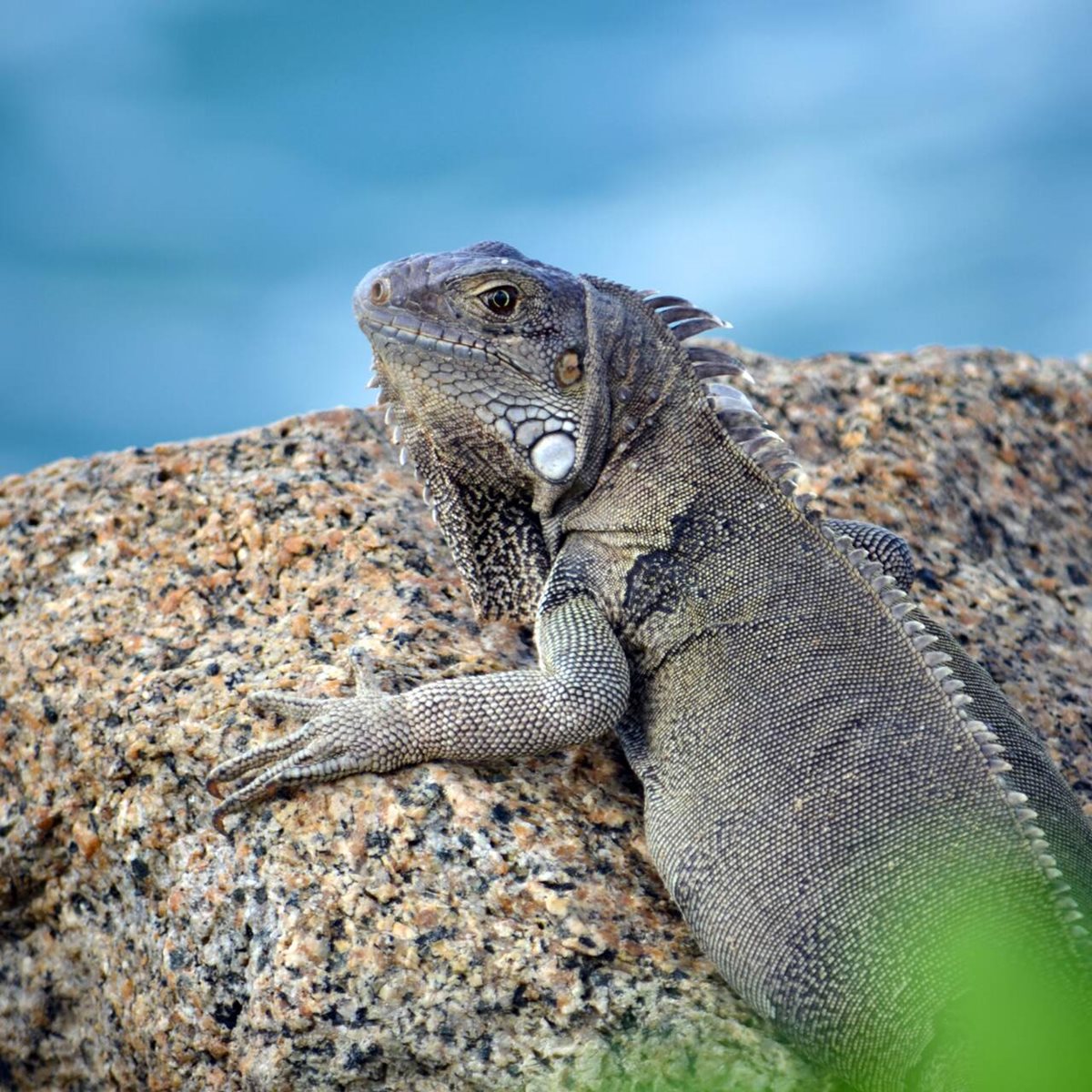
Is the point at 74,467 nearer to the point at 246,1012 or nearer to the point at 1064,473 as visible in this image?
the point at 246,1012

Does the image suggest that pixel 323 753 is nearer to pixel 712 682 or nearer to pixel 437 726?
pixel 437 726

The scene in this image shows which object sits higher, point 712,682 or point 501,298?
point 501,298

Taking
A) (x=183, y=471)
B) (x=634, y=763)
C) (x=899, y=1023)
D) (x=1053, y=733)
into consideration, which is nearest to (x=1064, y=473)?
(x=1053, y=733)

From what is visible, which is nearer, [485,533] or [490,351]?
[490,351]

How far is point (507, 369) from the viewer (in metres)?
5.22

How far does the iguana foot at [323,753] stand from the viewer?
479 cm

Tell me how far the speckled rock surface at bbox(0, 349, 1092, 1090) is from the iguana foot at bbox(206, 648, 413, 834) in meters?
0.10

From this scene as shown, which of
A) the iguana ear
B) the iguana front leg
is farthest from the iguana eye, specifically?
the iguana front leg

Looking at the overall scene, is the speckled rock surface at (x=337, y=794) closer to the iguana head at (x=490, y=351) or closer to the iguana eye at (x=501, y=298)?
the iguana head at (x=490, y=351)

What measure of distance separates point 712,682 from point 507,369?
1.48m

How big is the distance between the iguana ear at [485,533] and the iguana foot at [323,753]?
0.93m

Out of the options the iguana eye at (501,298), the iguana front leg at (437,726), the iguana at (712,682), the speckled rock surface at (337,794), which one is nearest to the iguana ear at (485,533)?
the iguana at (712,682)

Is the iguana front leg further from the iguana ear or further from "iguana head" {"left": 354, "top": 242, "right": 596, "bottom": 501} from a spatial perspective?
"iguana head" {"left": 354, "top": 242, "right": 596, "bottom": 501}

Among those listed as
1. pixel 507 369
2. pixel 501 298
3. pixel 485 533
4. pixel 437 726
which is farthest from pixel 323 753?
pixel 501 298
